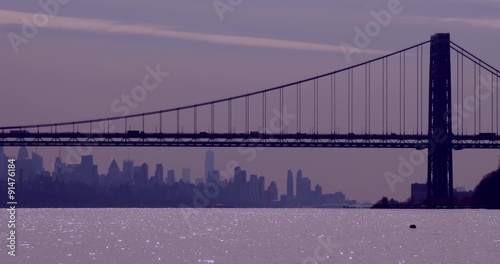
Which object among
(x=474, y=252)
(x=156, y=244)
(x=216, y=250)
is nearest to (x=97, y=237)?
(x=156, y=244)

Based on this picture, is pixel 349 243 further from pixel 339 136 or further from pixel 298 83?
pixel 298 83

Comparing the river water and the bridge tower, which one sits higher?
the bridge tower

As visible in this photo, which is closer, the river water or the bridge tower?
the river water

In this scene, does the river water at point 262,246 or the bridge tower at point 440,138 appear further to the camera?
the bridge tower at point 440,138

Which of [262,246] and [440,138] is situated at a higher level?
[440,138]

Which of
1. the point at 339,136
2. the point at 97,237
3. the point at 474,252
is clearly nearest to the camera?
the point at 474,252

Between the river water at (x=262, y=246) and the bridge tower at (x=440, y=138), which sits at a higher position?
the bridge tower at (x=440, y=138)

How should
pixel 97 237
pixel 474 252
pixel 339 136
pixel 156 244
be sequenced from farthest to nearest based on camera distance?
pixel 339 136 < pixel 97 237 < pixel 156 244 < pixel 474 252

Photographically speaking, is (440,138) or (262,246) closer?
(262,246)
